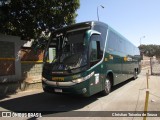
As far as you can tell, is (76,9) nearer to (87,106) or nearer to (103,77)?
(103,77)

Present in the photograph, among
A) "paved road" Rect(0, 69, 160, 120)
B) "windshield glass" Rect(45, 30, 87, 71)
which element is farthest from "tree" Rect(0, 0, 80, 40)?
"paved road" Rect(0, 69, 160, 120)

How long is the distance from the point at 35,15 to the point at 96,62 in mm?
5853

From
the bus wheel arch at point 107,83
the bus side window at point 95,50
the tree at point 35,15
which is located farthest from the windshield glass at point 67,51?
the tree at point 35,15

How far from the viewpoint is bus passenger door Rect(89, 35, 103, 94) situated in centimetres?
864

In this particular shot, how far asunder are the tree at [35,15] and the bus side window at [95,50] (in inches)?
189

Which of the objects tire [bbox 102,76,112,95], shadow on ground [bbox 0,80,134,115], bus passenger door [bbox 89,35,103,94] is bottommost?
shadow on ground [bbox 0,80,134,115]

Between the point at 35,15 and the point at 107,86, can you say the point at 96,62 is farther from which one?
the point at 35,15

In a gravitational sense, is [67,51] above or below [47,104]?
above

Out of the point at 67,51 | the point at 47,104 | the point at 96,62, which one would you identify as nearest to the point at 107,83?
the point at 96,62

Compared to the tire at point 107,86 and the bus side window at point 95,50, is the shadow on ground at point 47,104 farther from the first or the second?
the bus side window at point 95,50

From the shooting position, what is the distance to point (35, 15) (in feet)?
42.8

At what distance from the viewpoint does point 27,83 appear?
12.6 meters

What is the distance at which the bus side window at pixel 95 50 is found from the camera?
871cm

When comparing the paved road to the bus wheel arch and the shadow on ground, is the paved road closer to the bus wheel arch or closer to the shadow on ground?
the shadow on ground
